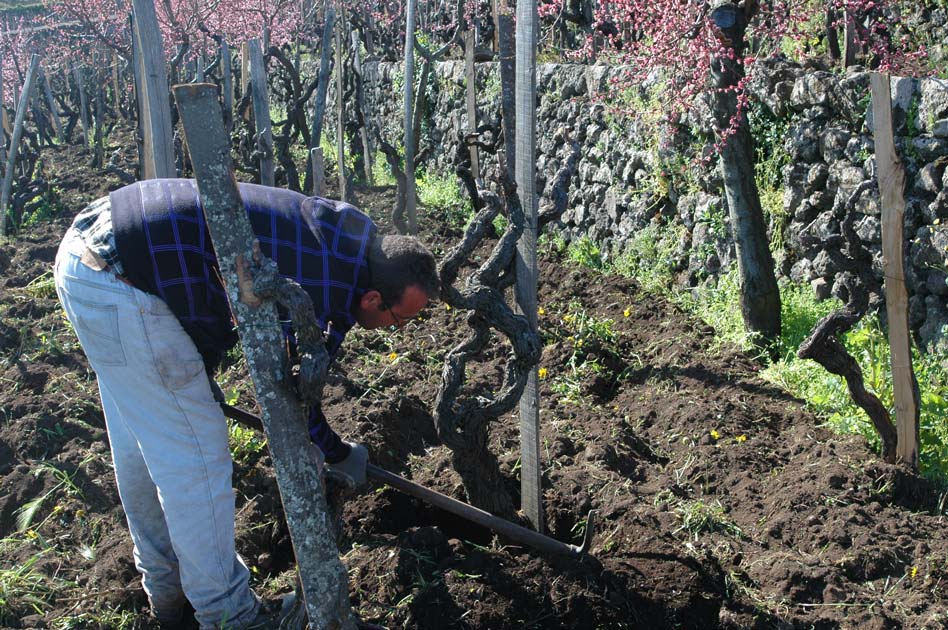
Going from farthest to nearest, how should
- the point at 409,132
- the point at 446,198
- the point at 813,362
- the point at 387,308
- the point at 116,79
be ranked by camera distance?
the point at 116,79
the point at 446,198
the point at 409,132
the point at 813,362
the point at 387,308

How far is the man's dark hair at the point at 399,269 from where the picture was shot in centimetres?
295

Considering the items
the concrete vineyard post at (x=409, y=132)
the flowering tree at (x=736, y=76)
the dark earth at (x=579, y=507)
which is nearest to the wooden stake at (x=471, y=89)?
the concrete vineyard post at (x=409, y=132)

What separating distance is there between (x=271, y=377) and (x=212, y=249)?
0.85 metres

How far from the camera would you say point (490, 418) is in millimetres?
3438

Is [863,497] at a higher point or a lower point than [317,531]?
lower

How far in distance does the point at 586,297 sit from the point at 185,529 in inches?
195

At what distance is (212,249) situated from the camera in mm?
2902

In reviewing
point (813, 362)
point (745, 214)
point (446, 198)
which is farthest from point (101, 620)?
point (446, 198)

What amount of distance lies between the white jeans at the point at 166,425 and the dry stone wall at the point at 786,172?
3141 millimetres

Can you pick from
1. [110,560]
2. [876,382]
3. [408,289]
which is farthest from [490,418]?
[876,382]

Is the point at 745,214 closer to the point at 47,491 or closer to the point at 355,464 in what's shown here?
the point at 355,464

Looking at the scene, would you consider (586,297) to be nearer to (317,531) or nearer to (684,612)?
(684,612)

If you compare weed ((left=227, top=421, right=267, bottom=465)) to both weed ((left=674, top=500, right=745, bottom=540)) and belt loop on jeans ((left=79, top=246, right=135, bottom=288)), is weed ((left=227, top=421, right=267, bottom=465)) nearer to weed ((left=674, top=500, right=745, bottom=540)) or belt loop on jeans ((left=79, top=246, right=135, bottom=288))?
belt loop on jeans ((left=79, top=246, right=135, bottom=288))

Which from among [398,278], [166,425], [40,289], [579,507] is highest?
[398,278]
